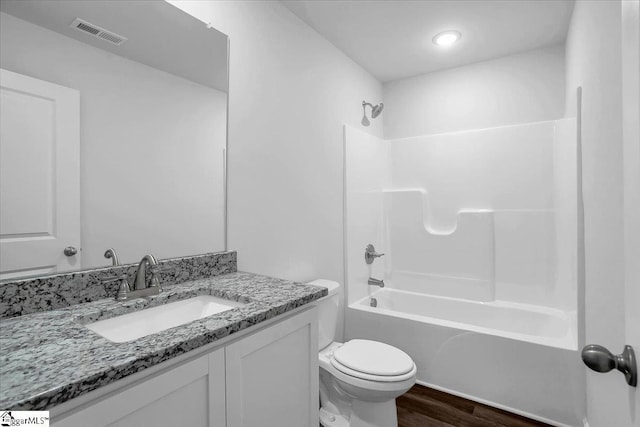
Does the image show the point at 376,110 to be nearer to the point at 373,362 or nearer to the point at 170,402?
the point at 373,362

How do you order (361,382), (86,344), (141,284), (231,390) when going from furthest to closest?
(361,382) → (141,284) → (231,390) → (86,344)

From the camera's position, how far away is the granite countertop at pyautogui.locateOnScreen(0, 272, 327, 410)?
594mm

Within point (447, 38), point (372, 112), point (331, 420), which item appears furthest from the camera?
point (372, 112)

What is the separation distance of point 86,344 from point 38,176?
1.97ft

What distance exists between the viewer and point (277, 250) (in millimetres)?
1944

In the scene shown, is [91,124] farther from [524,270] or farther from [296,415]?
[524,270]

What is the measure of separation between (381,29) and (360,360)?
2.22 metres

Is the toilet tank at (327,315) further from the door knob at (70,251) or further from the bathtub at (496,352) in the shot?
the door knob at (70,251)

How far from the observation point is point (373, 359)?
1.76 meters

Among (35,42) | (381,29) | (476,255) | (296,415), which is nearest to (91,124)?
(35,42)

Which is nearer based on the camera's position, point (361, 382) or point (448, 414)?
point (361, 382)

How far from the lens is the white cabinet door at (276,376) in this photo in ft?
3.16

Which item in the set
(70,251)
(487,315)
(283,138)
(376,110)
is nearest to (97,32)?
(70,251)

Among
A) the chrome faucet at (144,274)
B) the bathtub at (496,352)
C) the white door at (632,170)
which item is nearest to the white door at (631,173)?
the white door at (632,170)
